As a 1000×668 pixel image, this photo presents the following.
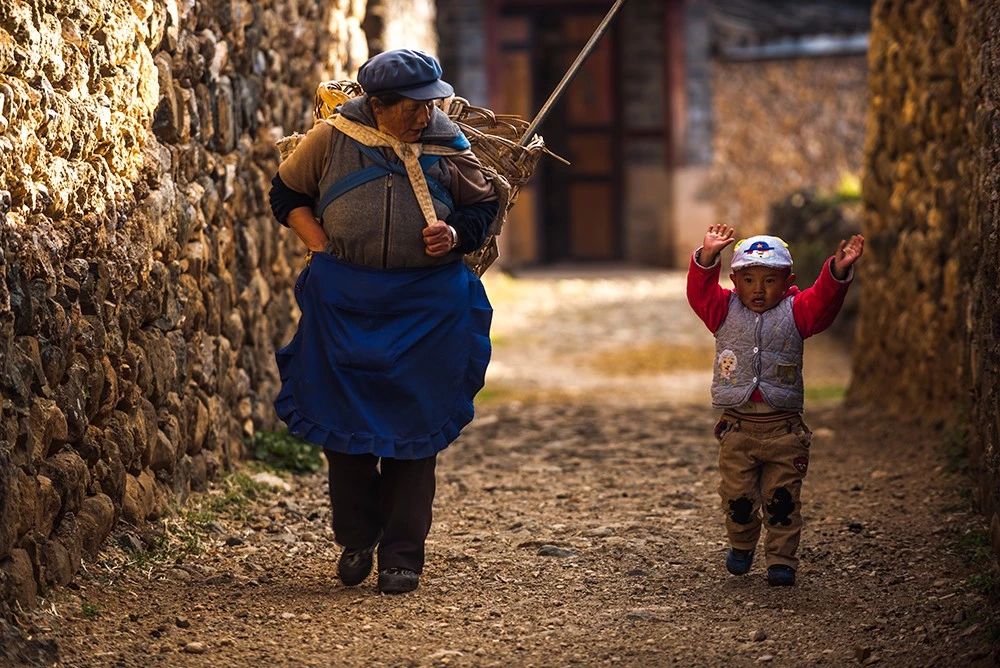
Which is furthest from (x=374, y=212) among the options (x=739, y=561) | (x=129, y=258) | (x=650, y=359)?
(x=650, y=359)

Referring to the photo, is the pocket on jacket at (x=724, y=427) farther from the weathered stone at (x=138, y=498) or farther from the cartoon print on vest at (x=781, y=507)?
the weathered stone at (x=138, y=498)

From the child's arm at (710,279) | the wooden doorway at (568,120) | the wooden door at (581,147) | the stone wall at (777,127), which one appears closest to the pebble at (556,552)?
the child's arm at (710,279)

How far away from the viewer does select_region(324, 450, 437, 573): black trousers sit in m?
4.40

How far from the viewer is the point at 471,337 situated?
A: 442cm

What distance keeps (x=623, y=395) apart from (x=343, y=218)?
17.2 feet

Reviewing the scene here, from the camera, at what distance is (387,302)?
4.29 m

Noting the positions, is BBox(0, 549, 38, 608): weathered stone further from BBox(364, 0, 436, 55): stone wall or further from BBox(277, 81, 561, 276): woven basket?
BBox(364, 0, 436, 55): stone wall

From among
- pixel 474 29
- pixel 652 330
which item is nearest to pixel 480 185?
pixel 652 330

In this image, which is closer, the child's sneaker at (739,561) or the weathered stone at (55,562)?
the weathered stone at (55,562)

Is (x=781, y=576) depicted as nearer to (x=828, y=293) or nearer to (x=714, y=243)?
(x=828, y=293)

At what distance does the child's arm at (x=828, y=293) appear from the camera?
4152mm

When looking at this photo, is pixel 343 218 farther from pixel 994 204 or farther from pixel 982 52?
pixel 982 52

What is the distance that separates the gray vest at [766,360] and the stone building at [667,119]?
1277 cm

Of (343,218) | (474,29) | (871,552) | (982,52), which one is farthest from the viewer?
(474,29)
